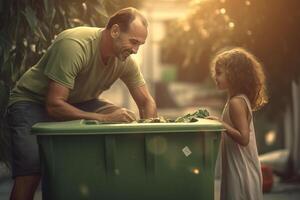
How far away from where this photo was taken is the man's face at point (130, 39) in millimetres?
4621

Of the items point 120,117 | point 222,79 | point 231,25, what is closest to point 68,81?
point 120,117

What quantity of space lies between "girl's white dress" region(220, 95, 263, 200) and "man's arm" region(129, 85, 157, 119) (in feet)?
1.61

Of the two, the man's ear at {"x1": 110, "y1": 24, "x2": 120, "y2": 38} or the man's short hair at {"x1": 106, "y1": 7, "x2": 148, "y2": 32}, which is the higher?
the man's short hair at {"x1": 106, "y1": 7, "x2": 148, "y2": 32}

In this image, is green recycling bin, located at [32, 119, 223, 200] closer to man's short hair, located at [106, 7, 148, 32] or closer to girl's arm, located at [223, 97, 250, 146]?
girl's arm, located at [223, 97, 250, 146]

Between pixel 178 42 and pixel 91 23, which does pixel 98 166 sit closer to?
pixel 91 23

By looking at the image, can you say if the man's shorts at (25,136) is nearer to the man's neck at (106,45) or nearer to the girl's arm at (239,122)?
the man's neck at (106,45)

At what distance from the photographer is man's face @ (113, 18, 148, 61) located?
4.62 m

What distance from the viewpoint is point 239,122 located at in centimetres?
475

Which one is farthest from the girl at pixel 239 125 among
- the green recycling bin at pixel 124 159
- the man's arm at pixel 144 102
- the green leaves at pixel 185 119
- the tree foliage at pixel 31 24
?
the tree foliage at pixel 31 24

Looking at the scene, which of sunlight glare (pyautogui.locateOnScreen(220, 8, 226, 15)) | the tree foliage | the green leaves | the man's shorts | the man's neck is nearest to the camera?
the green leaves

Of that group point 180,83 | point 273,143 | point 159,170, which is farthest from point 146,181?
point 180,83

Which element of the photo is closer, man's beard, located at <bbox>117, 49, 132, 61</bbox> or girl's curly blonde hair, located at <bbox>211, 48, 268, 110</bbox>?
man's beard, located at <bbox>117, 49, 132, 61</bbox>

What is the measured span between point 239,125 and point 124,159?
877 mm

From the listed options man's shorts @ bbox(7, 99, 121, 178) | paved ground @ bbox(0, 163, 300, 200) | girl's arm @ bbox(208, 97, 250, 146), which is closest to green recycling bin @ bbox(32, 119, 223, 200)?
man's shorts @ bbox(7, 99, 121, 178)
